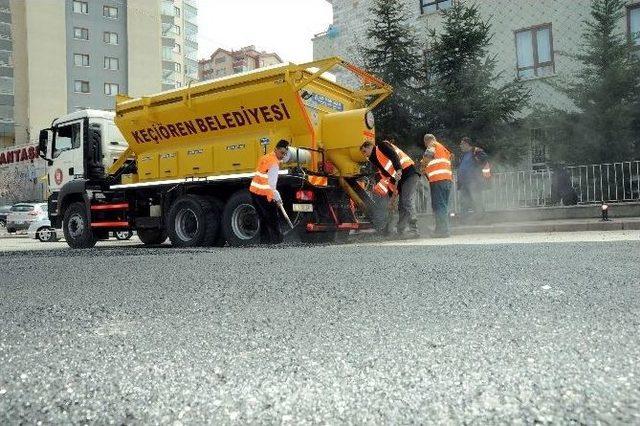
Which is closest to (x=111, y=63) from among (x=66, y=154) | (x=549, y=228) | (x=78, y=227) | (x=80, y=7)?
(x=80, y=7)

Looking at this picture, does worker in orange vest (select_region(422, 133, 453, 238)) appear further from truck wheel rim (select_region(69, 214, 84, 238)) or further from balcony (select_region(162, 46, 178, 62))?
balcony (select_region(162, 46, 178, 62))

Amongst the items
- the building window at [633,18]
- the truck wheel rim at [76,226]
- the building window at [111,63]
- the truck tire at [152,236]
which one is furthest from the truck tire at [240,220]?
the building window at [111,63]

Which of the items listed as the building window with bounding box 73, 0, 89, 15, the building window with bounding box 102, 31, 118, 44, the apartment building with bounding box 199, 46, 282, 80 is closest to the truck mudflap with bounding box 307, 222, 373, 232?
the building window with bounding box 102, 31, 118, 44

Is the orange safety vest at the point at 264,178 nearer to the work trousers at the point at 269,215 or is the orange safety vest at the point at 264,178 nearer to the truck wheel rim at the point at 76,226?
the work trousers at the point at 269,215

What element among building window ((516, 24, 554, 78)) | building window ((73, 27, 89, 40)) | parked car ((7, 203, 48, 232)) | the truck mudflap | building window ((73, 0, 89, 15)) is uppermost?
building window ((73, 0, 89, 15))

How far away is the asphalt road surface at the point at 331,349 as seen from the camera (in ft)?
4.89

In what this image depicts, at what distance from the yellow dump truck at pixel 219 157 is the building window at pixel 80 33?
43.4 meters

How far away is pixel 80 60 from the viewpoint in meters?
A: 49.5

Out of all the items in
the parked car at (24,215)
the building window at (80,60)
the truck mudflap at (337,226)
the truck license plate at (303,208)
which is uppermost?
the building window at (80,60)

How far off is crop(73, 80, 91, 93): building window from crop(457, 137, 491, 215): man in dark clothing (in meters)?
45.3

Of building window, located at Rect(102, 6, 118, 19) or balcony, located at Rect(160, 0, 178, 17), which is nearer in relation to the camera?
building window, located at Rect(102, 6, 118, 19)

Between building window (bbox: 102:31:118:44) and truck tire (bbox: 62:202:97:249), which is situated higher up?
building window (bbox: 102:31:118:44)

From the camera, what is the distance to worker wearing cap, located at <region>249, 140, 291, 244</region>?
799 cm

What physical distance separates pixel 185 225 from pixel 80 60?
46017 mm
